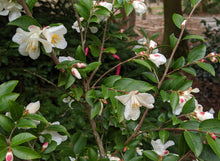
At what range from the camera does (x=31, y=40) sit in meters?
0.66

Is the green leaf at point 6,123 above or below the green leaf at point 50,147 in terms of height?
above

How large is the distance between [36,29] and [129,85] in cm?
32

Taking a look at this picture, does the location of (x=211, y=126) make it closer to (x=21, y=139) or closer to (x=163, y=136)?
(x=163, y=136)

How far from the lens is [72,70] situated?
0.68m

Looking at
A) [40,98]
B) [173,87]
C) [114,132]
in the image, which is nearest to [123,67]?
[40,98]

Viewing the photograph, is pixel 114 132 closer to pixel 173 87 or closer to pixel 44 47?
pixel 173 87

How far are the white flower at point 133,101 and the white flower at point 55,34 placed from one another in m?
0.26

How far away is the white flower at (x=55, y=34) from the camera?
0.66 m

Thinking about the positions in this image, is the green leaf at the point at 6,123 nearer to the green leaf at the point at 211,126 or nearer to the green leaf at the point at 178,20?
the green leaf at the point at 211,126

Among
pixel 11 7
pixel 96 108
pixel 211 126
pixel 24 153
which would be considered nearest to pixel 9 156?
pixel 24 153

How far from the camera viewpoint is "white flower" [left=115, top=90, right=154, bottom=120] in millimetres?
646

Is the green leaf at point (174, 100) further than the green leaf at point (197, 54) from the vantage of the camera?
No

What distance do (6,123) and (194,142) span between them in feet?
1.76

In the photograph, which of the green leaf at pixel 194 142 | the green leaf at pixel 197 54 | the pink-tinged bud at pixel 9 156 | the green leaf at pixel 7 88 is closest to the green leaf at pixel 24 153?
the pink-tinged bud at pixel 9 156
